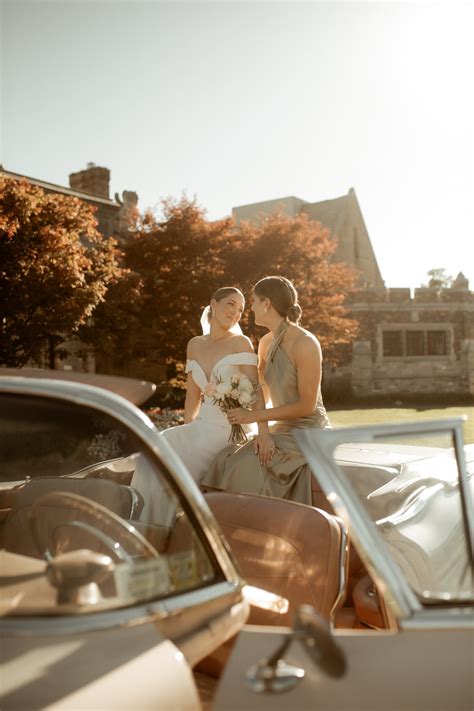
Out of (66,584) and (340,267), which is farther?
(340,267)

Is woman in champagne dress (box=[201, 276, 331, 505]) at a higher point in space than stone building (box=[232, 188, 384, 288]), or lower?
lower

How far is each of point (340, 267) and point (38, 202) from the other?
1365 centimetres

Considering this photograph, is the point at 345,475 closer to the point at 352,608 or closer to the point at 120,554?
the point at 120,554

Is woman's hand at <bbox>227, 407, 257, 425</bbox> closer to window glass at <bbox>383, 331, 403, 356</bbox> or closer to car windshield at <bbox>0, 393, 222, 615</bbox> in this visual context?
car windshield at <bbox>0, 393, 222, 615</bbox>

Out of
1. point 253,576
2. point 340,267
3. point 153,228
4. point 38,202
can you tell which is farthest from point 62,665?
point 340,267

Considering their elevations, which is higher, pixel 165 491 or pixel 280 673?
pixel 165 491

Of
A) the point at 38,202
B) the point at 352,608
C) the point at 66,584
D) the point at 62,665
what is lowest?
the point at 352,608

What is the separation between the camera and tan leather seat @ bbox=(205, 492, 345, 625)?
264 centimetres

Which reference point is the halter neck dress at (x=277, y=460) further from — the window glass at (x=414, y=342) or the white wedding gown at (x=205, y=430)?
the window glass at (x=414, y=342)

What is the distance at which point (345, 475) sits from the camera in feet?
5.73

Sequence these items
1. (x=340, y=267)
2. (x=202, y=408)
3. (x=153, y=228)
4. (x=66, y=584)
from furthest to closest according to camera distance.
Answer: (x=340, y=267) → (x=153, y=228) → (x=202, y=408) → (x=66, y=584)

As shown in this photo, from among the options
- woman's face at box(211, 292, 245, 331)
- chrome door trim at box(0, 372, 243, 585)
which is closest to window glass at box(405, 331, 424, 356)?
woman's face at box(211, 292, 245, 331)

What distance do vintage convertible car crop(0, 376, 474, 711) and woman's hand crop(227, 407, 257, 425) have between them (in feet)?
6.52

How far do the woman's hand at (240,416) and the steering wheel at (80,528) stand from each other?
2290 mm
